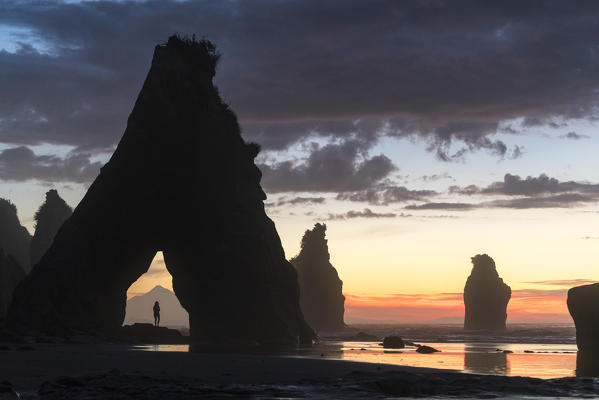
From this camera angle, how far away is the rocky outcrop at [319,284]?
177m

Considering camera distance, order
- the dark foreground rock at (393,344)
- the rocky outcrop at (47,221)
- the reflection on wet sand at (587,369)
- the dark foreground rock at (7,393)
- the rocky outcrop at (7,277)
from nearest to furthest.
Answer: the dark foreground rock at (7,393)
the reflection on wet sand at (587,369)
the dark foreground rock at (393,344)
the rocky outcrop at (7,277)
the rocky outcrop at (47,221)

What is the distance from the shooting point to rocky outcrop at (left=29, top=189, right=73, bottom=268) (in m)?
102

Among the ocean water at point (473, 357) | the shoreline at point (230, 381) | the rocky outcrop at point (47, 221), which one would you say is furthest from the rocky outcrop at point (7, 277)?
the shoreline at point (230, 381)

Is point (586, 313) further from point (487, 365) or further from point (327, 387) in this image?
point (327, 387)

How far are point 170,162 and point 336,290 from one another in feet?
456

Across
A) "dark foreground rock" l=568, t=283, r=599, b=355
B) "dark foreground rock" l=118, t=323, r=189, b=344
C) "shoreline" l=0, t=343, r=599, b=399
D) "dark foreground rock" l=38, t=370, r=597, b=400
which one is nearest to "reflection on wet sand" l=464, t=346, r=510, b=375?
"shoreline" l=0, t=343, r=599, b=399

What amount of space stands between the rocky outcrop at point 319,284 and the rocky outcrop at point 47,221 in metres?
75.6

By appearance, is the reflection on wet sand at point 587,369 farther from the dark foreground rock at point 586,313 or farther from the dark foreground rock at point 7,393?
the dark foreground rock at point 7,393

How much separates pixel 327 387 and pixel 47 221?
337 feet

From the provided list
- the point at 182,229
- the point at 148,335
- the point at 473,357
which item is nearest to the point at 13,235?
the point at 182,229

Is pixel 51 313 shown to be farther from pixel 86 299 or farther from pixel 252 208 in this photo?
pixel 252 208

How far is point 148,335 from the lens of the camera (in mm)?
45906

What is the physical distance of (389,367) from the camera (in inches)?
963

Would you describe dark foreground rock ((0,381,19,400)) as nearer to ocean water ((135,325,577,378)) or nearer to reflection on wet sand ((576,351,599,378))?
ocean water ((135,325,577,378))
